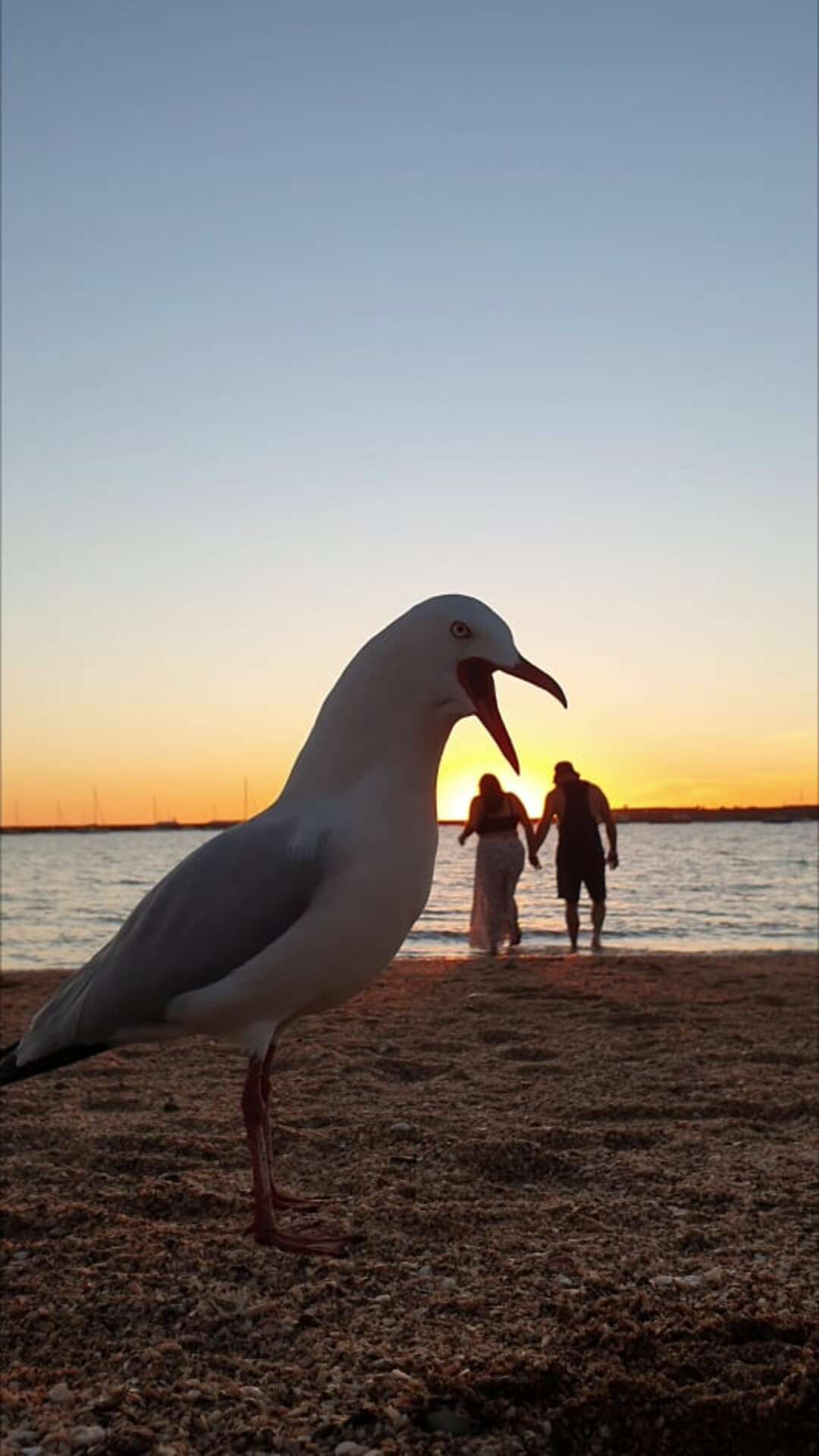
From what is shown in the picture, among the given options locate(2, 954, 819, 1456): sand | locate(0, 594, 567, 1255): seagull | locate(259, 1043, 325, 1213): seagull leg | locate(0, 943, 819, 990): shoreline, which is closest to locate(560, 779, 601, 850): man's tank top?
locate(0, 943, 819, 990): shoreline

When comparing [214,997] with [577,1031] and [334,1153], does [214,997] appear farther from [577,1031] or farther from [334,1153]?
[577,1031]

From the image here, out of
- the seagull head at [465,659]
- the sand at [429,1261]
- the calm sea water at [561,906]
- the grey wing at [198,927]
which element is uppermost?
the seagull head at [465,659]

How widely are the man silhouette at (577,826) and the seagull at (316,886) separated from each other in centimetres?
1008

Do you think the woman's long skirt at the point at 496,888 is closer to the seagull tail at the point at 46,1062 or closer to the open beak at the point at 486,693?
the seagull tail at the point at 46,1062

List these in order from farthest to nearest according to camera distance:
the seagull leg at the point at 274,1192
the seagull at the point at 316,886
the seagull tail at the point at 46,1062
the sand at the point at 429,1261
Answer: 1. the seagull leg at the point at 274,1192
2. the seagull tail at the point at 46,1062
3. the seagull at the point at 316,886
4. the sand at the point at 429,1261

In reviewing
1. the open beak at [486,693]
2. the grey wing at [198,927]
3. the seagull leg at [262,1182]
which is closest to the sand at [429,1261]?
the seagull leg at [262,1182]

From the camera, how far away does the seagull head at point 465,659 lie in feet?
11.3

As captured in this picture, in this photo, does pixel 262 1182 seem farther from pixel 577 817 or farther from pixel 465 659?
pixel 577 817

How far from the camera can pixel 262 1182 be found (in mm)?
3674

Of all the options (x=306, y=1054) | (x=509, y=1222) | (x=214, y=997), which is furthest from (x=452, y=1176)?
(x=306, y=1054)

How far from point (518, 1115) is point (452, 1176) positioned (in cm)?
90

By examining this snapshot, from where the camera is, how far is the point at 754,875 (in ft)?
122

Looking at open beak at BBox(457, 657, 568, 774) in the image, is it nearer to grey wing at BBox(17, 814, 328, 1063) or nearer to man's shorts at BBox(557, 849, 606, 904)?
grey wing at BBox(17, 814, 328, 1063)

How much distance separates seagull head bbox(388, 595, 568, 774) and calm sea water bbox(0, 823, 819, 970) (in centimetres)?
1245
